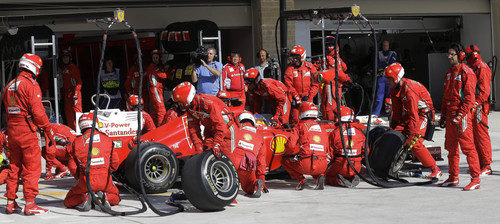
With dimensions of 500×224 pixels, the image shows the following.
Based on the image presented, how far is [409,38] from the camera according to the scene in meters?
22.7

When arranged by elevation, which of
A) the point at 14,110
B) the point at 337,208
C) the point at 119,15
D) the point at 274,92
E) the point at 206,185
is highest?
the point at 119,15

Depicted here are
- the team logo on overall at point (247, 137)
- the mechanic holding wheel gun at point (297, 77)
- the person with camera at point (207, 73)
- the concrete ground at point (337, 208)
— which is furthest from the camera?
the person with camera at point (207, 73)

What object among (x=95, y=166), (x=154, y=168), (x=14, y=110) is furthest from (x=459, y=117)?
(x=14, y=110)

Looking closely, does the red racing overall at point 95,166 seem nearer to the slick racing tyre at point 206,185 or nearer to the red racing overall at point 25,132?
the red racing overall at point 25,132

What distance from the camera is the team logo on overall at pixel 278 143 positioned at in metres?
10.6

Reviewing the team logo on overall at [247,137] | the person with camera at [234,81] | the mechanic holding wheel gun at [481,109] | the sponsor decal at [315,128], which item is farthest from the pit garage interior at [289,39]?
the person with camera at [234,81]

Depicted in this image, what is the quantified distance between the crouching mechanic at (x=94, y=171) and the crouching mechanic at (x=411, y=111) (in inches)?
155

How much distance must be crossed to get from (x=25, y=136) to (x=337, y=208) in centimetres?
368

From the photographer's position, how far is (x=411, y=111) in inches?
411

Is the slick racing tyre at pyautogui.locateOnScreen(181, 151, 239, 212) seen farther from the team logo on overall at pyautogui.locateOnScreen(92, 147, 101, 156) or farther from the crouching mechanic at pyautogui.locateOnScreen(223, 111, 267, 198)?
the team logo on overall at pyautogui.locateOnScreen(92, 147, 101, 156)

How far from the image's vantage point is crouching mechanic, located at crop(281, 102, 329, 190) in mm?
10266

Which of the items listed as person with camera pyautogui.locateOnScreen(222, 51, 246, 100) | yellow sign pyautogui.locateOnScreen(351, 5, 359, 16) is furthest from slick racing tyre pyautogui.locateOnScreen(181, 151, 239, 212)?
person with camera pyautogui.locateOnScreen(222, 51, 246, 100)

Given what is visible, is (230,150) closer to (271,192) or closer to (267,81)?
(271,192)

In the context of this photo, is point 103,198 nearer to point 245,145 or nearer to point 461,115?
point 245,145
